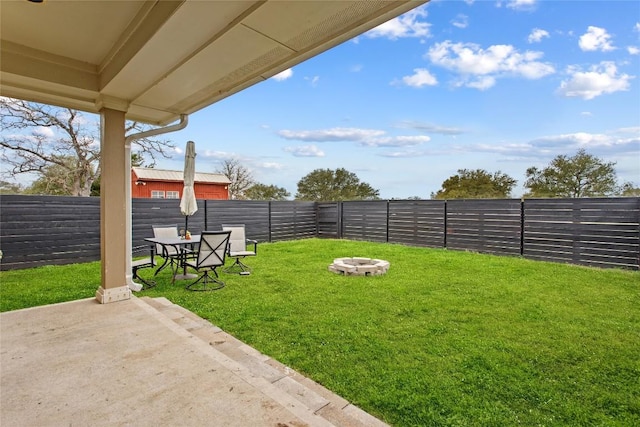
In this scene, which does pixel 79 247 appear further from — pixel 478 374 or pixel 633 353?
pixel 633 353

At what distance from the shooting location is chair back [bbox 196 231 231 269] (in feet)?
15.4

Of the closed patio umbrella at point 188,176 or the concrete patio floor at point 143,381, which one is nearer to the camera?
the concrete patio floor at point 143,381

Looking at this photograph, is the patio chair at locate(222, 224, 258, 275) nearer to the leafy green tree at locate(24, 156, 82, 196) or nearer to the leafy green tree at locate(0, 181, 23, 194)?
the leafy green tree at locate(0, 181, 23, 194)

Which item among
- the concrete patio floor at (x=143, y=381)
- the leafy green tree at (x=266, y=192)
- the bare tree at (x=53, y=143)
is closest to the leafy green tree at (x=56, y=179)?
the bare tree at (x=53, y=143)

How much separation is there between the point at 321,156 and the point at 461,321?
16585 mm

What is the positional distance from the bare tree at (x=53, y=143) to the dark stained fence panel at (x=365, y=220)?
822 cm

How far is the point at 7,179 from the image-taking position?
34.4 feet

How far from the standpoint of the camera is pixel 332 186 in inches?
809

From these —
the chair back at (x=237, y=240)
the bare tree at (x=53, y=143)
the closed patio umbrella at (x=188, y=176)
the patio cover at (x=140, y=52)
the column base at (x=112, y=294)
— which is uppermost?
the bare tree at (x=53, y=143)

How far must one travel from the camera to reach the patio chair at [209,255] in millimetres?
4664

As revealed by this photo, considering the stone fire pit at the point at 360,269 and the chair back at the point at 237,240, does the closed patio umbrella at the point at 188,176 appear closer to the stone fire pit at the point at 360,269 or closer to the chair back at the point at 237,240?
the chair back at the point at 237,240

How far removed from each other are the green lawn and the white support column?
83 centimetres

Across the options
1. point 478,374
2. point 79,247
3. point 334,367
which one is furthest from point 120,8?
point 79,247

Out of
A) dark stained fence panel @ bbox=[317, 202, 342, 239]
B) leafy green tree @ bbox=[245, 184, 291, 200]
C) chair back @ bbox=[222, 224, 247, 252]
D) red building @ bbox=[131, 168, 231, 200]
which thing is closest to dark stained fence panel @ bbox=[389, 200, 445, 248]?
dark stained fence panel @ bbox=[317, 202, 342, 239]
